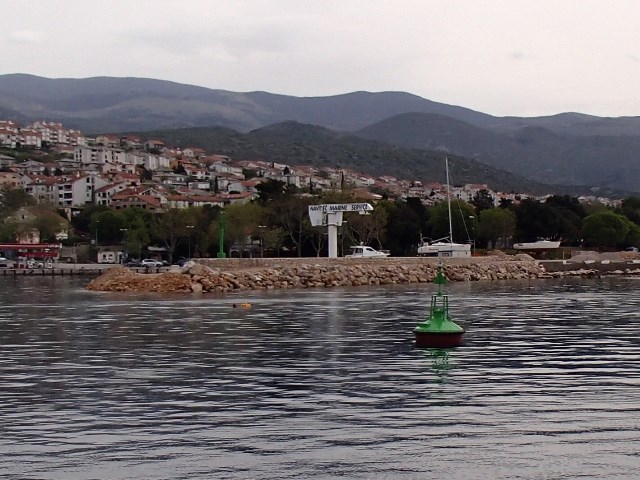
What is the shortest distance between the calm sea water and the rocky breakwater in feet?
89.1

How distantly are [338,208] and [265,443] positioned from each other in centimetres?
6427

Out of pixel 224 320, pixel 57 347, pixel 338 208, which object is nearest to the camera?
pixel 57 347

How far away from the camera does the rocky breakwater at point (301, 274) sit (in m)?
66.6

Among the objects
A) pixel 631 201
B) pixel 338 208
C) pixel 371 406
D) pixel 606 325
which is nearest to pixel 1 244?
pixel 338 208

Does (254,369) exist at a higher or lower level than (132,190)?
lower

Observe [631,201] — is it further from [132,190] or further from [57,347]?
[57,347]

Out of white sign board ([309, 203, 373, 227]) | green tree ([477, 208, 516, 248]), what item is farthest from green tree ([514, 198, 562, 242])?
white sign board ([309, 203, 373, 227])

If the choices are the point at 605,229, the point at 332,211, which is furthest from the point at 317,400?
the point at 605,229

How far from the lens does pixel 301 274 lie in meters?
73.4

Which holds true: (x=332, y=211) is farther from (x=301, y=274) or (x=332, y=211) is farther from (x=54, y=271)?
(x=54, y=271)

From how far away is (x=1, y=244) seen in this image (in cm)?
13162

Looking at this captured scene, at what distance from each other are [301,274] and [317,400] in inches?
2102

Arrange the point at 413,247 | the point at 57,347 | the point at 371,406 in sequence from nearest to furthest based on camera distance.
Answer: the point at 371,406
the point at 57,347
the point at 413,247

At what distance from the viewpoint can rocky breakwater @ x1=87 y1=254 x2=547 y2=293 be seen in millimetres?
66562
